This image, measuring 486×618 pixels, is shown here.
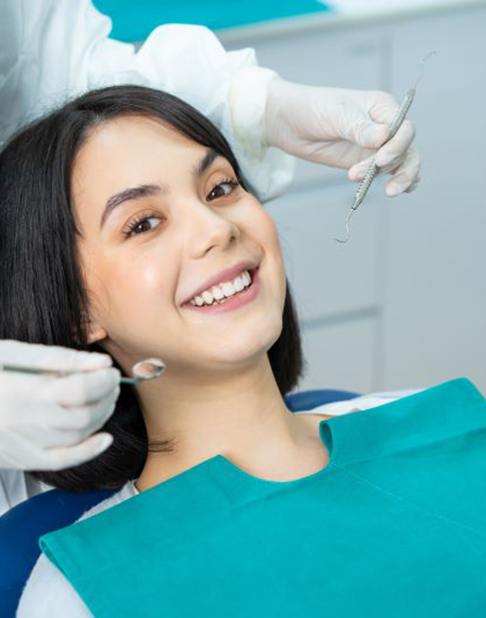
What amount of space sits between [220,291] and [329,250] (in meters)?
1.33

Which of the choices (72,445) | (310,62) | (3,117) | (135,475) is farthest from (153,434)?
(310,62)

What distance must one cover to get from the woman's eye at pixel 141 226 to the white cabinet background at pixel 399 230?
117 cm

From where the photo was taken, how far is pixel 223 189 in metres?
1.50

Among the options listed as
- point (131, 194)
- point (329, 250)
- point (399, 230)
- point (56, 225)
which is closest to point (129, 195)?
point (131, 194)

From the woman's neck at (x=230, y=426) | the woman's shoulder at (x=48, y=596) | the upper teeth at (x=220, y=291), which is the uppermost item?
the upper teeth at (x=220, y=291)

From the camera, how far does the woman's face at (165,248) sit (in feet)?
4.53

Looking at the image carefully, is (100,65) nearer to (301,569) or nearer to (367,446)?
(367,446)

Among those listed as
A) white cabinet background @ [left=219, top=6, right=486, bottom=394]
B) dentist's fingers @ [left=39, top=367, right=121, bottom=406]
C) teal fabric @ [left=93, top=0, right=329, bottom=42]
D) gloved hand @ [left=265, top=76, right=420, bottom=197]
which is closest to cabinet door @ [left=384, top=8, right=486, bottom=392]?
white cabinet background @ [left=219, top=6, right=486, bottom=394]

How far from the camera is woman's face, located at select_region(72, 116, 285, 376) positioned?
1.38 m

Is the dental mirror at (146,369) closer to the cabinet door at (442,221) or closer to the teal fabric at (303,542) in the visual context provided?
the teal fabric at (303,542)

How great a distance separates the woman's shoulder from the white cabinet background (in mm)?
1304

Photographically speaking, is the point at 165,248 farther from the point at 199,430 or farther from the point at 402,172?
the point at 402,172

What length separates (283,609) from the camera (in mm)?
1307

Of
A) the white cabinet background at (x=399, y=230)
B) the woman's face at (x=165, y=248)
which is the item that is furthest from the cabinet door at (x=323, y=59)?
the woman's face at (x=165, y=248)
